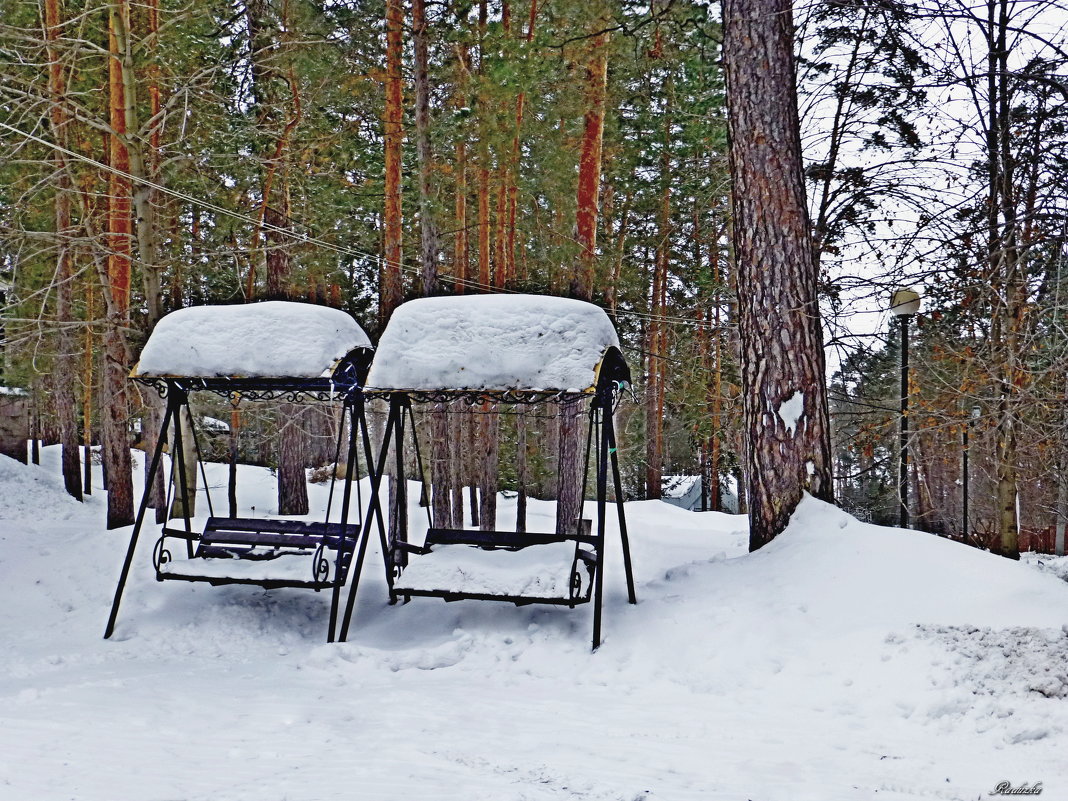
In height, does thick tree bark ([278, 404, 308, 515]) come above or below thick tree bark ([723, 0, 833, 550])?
below

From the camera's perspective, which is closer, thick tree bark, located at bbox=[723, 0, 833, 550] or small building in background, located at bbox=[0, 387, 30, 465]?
thick tree bark, located at bbox=[723, 0, 833, 550]

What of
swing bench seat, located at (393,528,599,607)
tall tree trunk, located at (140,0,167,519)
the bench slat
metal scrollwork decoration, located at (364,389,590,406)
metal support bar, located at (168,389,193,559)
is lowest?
swing bench seat, located at (393,528,599,607)

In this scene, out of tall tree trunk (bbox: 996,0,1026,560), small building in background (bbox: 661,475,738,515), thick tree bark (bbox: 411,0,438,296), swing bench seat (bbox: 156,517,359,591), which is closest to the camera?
tall tree trunk (bbox: 996,0,1026,560)

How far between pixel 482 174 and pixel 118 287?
754 cm

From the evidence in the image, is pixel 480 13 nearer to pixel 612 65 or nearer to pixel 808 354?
pixel 612 65

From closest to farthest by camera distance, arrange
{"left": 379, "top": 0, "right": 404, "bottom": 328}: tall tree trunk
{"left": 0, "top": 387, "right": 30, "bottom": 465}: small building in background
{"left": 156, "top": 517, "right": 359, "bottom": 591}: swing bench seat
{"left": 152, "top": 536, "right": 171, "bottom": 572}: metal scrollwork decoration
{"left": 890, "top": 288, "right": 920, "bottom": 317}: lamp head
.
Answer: {"left": 156, "top": 517, "right": 359, "bottom": 591}: swing bench seat < {"left": 152, "top": 536, "right": 171, "bottom": 572}: metal scrollwork decoration < {"left": 890, "top": 288, "right": 920, "bottom": 317}: lamp head < {"left": 379, "top": 0, "right": 404, "bottom": 328}: tall tree trunk < {"left": 0, "top": 387, "right": 30, "bottom": 465}: small building in background

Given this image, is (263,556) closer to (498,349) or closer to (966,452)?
(498,349)

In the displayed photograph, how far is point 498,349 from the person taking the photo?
611cm

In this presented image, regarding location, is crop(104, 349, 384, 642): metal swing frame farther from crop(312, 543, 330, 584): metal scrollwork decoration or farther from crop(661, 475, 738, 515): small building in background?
crop(661, 475, 738, 515): small building in background

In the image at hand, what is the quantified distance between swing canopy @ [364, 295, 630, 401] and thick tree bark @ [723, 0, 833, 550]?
127 cm

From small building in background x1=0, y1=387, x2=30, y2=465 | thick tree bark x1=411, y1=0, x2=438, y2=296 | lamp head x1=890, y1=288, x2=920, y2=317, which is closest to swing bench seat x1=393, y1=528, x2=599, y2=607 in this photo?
lamp head x1=890, y1=288, x2=920, y2=317

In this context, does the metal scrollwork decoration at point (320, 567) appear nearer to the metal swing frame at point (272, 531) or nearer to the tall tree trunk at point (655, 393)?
the metal swing frame at point (272, 531)

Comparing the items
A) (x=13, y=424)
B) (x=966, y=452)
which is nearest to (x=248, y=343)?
(x=966, y=452)

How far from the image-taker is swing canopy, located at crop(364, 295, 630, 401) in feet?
19.6
